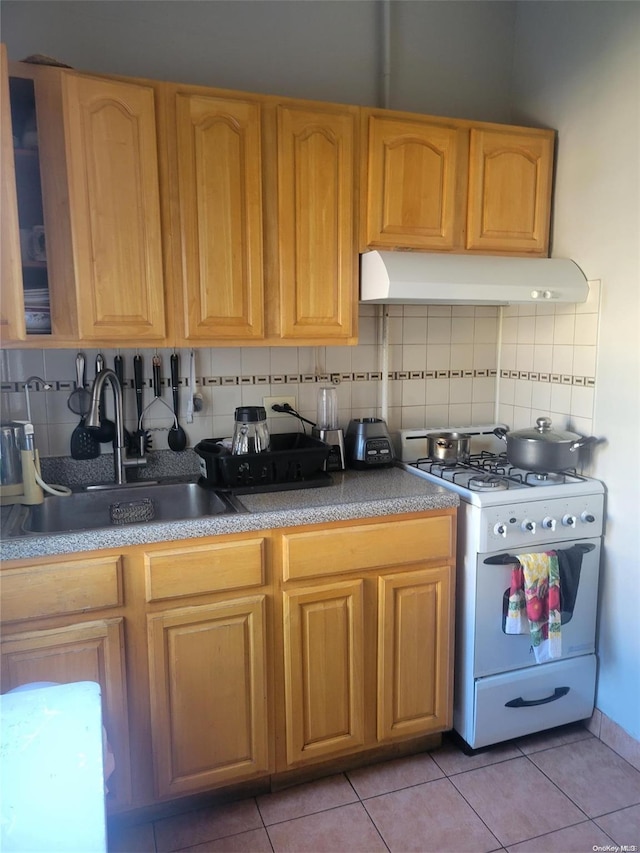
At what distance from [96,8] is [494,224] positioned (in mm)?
1547

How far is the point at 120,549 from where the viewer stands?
5.49 feet

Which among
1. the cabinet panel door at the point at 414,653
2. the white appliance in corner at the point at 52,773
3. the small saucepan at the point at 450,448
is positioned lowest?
the cabinet panel door at the point at 414,653

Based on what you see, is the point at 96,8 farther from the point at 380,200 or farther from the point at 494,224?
the point at 494,224

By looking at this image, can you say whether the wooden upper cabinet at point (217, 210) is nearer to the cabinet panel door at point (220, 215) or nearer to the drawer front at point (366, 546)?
the cabinet panel door at point (220, 215)

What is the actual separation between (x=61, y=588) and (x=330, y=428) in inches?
44.7

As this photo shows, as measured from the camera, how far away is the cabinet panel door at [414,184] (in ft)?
6.86

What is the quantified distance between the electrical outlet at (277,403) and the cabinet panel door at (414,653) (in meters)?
0.78

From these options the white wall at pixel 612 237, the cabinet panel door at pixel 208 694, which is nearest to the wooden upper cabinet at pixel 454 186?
the white wall at pixel 612 237

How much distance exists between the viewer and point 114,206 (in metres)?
1.82

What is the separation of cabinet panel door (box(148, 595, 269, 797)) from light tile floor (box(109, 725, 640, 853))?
135mm

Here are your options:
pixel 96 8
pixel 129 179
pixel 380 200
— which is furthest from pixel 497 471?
pixel 96 8

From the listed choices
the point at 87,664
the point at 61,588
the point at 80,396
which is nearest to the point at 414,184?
the point at 80,396

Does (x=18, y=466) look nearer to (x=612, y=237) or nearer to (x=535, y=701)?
(x=535, y=701)

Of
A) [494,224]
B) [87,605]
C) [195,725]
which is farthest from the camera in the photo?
[494,224]
